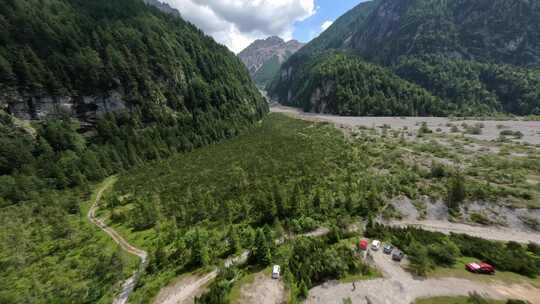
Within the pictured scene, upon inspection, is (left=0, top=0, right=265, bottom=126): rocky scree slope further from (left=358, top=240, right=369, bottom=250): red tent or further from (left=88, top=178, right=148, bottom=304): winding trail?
(left=358, top=240, right=369, bottom=250): red tent

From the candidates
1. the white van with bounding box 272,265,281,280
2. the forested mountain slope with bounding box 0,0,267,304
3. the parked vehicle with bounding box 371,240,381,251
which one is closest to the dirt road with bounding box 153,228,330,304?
the white van with bounding box 272,265,281,280

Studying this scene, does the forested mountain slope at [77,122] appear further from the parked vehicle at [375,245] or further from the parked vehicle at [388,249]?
the parked vehicle at [388,249]

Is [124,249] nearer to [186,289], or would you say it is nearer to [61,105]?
[186,289]

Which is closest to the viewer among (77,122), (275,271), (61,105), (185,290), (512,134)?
(185,290)

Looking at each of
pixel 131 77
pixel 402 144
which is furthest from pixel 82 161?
pixel 402 144

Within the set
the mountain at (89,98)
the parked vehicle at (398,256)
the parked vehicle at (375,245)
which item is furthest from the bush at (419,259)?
the mountain at (89,98)

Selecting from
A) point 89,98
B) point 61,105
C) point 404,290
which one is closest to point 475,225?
point 404,290

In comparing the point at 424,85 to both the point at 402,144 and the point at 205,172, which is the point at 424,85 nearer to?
the point at 402,144
